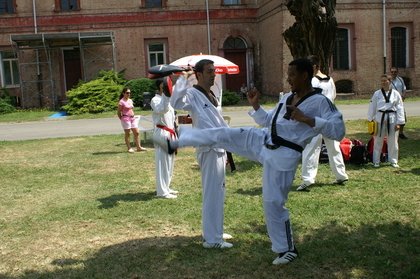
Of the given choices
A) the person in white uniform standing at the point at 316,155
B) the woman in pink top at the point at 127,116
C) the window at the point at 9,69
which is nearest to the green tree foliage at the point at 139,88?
the window at the point at 9,69

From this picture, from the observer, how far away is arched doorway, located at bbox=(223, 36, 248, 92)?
30281mm

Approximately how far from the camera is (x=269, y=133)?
4844 mm

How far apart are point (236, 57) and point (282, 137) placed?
2644 centimetres

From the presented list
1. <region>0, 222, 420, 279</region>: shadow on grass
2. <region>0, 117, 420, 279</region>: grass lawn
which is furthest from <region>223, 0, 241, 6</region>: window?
<region>0, 222, 420, 279</region>: shadow on grass

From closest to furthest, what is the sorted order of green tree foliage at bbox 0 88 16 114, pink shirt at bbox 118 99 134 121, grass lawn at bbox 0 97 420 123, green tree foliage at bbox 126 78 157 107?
pink shirt at bbox 118 99 134 121, grass lawn at bbox 0 97 420 123, green tree foliage at bbox 126 78 157 107, green tree foliage at bbox 0 88 16 114

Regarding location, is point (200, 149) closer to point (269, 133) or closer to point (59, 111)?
point (269, 133)

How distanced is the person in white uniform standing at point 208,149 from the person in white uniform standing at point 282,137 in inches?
19.2

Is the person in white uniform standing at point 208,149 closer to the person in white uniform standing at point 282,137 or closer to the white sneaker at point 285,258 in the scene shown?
the person in white uniform standing at point 282,137

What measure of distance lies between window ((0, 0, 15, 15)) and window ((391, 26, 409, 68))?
21639 millimetres

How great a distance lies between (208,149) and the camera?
5.40 m

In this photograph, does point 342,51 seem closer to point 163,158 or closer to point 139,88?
point 139,88

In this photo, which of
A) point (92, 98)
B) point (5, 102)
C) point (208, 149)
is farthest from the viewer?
point (5, 102)

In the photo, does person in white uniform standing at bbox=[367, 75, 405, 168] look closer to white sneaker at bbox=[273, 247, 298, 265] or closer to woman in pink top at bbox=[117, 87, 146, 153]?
white sneaker at bbox=[273, 247, 298, 265]

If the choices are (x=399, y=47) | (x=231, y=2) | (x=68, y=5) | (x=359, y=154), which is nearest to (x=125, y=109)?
(x=359, y=154)
